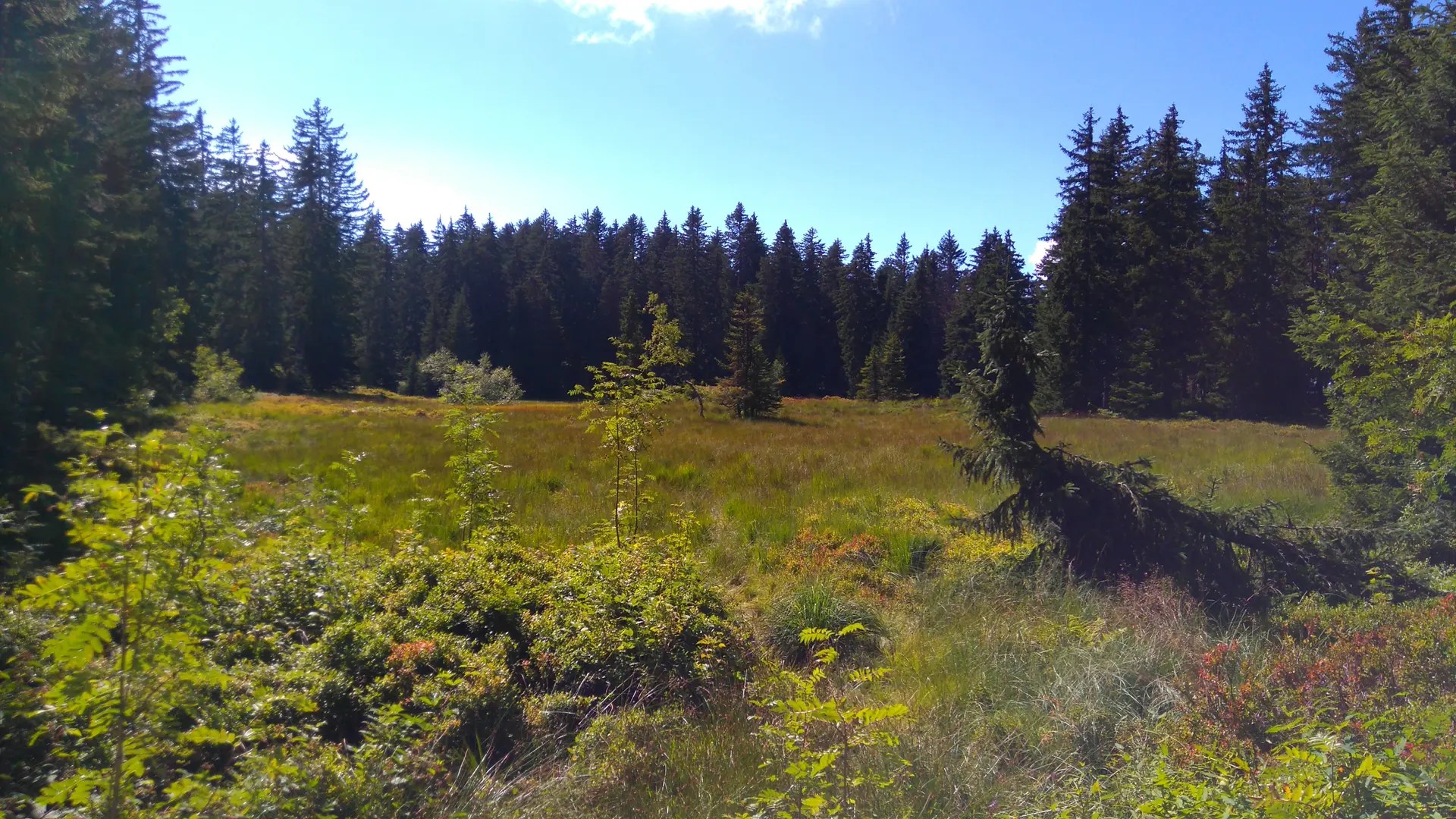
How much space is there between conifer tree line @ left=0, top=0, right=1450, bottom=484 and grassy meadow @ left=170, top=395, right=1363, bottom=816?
2.08m

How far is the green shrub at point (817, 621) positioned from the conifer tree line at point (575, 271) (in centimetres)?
254

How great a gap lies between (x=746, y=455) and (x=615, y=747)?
11114 millimetres

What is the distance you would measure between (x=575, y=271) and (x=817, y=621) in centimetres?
6006

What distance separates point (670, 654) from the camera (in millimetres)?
4434

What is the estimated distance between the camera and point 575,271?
2441 inches

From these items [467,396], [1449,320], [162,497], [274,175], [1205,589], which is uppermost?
[274,175]

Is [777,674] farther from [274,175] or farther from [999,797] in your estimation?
[274,175]

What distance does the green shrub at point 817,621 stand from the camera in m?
5.05

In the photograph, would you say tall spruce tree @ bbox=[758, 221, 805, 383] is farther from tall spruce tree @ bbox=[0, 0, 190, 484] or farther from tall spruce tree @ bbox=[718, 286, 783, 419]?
tall spruce tree @ bbox=[0, 0, 190, 484]

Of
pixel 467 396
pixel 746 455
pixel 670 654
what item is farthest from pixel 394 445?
pixel 670 654

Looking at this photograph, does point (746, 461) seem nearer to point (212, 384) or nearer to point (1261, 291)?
point (212, 384)

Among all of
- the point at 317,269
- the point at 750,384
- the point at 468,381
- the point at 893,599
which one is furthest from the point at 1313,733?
the point at 317,269

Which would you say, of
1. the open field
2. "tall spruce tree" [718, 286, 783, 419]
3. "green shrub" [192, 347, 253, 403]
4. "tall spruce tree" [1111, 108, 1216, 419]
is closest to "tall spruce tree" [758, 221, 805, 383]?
"tall spruce tree" [718, 286, 783, 419]

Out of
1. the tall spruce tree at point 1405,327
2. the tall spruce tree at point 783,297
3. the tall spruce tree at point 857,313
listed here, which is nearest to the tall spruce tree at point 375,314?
the tall spruce tree at point 783,297
